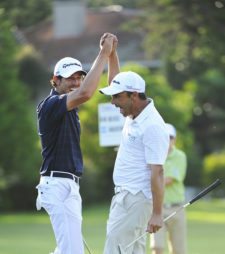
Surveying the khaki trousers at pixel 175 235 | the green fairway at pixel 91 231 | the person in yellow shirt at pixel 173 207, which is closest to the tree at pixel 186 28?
the green fairway at pixel 91 231

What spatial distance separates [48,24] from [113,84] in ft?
172

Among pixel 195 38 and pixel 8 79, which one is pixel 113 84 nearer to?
pixel 8 79

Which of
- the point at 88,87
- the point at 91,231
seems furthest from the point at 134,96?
the point at 91,231

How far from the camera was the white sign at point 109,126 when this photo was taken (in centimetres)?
1594

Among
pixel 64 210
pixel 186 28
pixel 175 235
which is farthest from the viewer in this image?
pixel 186 28

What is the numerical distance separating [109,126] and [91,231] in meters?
6.61

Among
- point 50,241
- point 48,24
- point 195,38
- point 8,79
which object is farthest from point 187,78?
point 50,241

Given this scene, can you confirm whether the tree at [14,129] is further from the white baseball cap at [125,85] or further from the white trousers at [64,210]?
the white baseball cap at [125,85]

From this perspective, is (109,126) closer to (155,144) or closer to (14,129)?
(155,144)

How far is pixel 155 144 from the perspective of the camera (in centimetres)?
859

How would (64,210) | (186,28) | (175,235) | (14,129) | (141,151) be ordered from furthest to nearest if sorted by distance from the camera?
(186,28)
(14,129)
(175,235)
(64,210)
(141,151)

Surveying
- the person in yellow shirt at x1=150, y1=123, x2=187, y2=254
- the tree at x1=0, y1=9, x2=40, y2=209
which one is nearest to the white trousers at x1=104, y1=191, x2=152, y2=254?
the person in yellow shirt at x1=150, y1=123, x2=187, y2=254

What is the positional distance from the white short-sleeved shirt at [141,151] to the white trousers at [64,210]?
516mm

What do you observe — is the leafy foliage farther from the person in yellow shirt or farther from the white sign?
the person in yellow shirt
